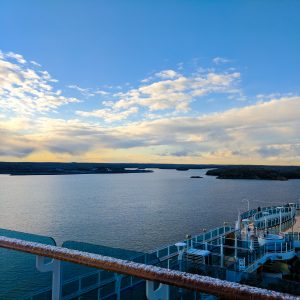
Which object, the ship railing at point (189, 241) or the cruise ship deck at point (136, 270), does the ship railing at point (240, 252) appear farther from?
the ship railing at point (189, 241)

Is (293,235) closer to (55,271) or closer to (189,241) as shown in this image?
(189,241)

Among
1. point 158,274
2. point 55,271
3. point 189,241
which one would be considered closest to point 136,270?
point 158,274

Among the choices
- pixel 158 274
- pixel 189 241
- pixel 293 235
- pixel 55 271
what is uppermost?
pixel 158 274

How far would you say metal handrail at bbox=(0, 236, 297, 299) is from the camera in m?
1.96

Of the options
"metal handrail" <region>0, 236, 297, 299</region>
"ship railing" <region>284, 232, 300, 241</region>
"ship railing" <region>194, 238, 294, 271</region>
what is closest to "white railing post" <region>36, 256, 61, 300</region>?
"metal handrail" <region>0, 236, 297, 299</region>

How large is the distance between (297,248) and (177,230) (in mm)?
15499

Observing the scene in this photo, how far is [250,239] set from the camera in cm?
2047

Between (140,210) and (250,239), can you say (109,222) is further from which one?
(250,239)

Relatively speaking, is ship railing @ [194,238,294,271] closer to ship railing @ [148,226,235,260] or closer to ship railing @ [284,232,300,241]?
ship railing @ [148,226,235,260]

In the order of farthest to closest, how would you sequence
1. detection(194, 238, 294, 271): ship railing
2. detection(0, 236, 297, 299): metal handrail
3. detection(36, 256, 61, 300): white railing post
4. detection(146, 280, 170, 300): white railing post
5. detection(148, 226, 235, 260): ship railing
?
detection(194, 238, 294, 271): ship railing < detection(148, 226, 235, 260): ship railing < detection(36, 256, 61, 300): white railing post < detection(146, 280, 170, 300): white railing post < detection(0, 236, 297, 299): metal handrail

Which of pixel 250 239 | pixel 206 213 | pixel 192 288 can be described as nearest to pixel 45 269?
pixel 192 288

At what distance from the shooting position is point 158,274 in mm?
2254

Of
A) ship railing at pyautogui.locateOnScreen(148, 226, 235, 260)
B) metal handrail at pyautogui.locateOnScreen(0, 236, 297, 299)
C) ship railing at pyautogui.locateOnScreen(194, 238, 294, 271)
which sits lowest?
ship railing at pyautogui.locateOnScreen(194, 238, 294, 271)

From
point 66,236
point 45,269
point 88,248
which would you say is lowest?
point 66,236
